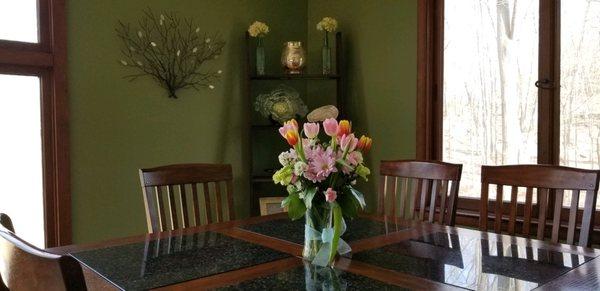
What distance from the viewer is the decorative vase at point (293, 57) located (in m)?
3.15

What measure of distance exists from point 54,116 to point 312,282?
189cm

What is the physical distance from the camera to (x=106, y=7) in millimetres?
2654

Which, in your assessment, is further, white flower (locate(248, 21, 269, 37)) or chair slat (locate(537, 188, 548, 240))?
white flower (locate(248, 21, 269, 37))

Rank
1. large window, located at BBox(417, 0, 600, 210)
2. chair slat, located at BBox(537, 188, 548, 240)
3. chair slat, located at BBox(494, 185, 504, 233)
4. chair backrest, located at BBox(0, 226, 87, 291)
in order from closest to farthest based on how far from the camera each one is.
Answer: chair backrest, located at BBox(0, 226, 87, 291), chair slat, located at BBox(537, 188, 548, 240), chair slat, located at BBox(494, 185, 504, 233), large window, located at BBox(417, 0, 600, 210)

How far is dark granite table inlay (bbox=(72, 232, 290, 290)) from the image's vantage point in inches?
46.8

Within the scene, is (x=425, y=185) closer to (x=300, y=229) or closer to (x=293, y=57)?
(x=300, y=229)

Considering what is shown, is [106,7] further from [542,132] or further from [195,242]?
[542,132]

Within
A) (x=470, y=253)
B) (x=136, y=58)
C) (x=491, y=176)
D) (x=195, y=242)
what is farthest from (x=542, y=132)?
(x=136, y=58)

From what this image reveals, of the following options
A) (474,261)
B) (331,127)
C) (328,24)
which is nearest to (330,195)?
(331,127)

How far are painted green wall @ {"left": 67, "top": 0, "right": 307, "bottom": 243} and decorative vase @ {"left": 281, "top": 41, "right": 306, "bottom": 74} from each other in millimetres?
287

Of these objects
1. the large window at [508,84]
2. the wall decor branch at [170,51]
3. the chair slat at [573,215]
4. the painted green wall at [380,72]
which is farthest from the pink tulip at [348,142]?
the wall decor branch at [170,51]

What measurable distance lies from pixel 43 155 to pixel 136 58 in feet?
2.30

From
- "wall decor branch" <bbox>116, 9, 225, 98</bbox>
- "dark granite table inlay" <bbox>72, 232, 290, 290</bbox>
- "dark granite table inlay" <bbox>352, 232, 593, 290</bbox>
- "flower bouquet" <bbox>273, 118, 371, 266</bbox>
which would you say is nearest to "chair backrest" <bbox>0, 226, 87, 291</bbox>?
"dark granite table inlay" <bbox>72, 232, 290, 290</bbox>

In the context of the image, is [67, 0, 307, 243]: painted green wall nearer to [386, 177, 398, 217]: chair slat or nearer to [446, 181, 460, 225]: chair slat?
[386, 177, 398, 217]: chair slat
